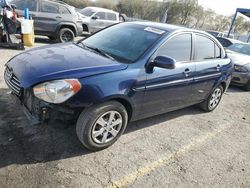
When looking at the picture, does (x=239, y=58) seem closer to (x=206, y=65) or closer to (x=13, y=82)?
(x=206, y=65)

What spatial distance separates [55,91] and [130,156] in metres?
1.35

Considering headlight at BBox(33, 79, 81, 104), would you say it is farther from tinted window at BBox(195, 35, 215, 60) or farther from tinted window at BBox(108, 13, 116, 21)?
tinted window at BBox(108, 13, 116, 21)

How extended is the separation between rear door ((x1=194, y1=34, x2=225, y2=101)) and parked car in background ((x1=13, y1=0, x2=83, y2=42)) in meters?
6.76

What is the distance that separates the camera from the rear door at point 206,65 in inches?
173

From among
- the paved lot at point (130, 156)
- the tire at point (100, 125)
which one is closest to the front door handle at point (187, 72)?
the paved lot at point (130, 156)

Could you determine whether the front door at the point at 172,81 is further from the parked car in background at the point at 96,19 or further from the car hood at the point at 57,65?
the parked car in background at the point at 96,19

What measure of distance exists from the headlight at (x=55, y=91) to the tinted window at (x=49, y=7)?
792cm

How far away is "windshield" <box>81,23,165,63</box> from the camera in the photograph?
358 cm

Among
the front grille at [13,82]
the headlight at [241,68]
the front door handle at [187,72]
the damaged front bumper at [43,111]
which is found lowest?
the headlight at [241,68]

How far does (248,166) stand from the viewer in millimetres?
3656

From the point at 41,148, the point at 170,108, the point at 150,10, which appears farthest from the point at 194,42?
the point at 150,10

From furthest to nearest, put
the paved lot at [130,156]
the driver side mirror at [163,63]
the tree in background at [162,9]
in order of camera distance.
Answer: the tree in background at [162,9], the driver side mirror at [163,63], the paved lot at [130,156]

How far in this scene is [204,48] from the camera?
4.57 m

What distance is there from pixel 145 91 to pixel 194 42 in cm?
153
